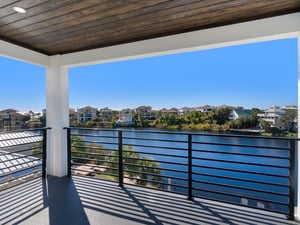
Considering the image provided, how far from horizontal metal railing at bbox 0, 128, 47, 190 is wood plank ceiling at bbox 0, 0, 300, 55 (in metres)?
1.44

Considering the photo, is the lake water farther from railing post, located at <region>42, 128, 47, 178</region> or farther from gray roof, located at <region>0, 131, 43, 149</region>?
gray roof, located at <region>0, 131, 43, 149</region>

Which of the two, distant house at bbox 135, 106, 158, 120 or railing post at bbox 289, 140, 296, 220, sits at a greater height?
distant house at bbox 135, 106, 158, 120

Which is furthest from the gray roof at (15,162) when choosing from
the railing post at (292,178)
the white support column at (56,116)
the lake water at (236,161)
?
the railing post at (292,178)

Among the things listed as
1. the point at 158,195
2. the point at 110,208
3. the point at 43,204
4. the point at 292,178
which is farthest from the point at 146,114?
the point at 292,178

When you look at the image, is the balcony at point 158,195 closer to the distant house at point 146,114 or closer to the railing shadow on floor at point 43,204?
the railing shadow on floor at point 43,204

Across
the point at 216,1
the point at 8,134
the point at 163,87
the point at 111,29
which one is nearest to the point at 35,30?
the point at 111,29

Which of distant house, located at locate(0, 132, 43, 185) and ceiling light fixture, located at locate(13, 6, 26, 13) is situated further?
distant house, located at locate(0, 132, 43, 185)

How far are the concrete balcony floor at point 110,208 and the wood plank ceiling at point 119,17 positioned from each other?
6.89 feet

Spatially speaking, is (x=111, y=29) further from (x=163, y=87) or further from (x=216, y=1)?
(x=163, y=87)

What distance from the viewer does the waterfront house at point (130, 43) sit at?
193cm

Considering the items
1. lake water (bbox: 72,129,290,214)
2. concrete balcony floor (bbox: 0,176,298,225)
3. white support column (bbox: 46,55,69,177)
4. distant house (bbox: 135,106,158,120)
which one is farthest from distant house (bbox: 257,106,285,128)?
white support column (bbox: 46,55,69,177)

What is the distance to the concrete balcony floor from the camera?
203cm

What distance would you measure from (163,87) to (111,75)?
10.7ft

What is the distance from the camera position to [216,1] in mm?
1801
